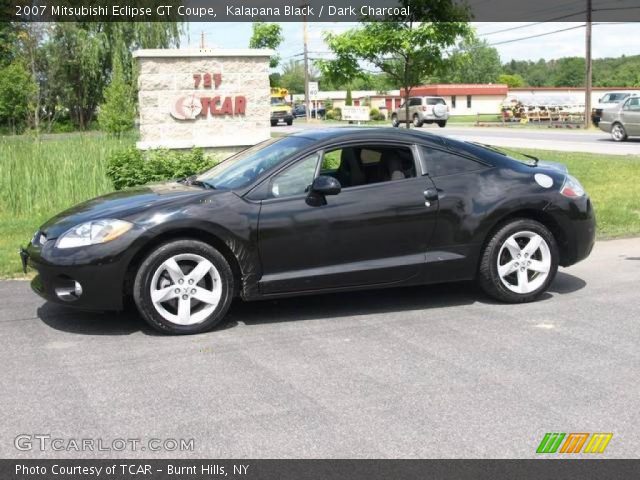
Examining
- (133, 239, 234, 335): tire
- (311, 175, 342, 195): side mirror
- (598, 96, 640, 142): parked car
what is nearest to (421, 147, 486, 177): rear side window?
(311, 175, 342, 195): side mirror

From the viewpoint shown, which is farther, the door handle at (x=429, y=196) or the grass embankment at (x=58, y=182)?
the grass embankment at (x=58, y=182)

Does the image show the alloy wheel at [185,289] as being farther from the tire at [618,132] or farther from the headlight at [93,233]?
the tire at [618,132]

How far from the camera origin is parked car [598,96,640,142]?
1078 inches

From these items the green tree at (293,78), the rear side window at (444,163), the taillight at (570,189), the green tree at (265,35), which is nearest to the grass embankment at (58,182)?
the taillight at (570,189)

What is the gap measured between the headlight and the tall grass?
20.6 ft

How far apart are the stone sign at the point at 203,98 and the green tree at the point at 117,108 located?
348cm

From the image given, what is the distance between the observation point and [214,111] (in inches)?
510

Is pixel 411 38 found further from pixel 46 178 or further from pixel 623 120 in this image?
pixel 623 120

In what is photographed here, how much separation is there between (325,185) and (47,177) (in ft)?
→ 24.5

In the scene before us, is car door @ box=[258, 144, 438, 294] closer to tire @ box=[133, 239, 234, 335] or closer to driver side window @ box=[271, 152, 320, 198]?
driver side window @ box=[271, 152, 320, 198]

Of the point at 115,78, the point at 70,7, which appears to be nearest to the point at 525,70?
the point at 70,7

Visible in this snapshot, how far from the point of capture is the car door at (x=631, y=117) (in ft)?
89.4

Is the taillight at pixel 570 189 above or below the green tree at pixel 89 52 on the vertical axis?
below
